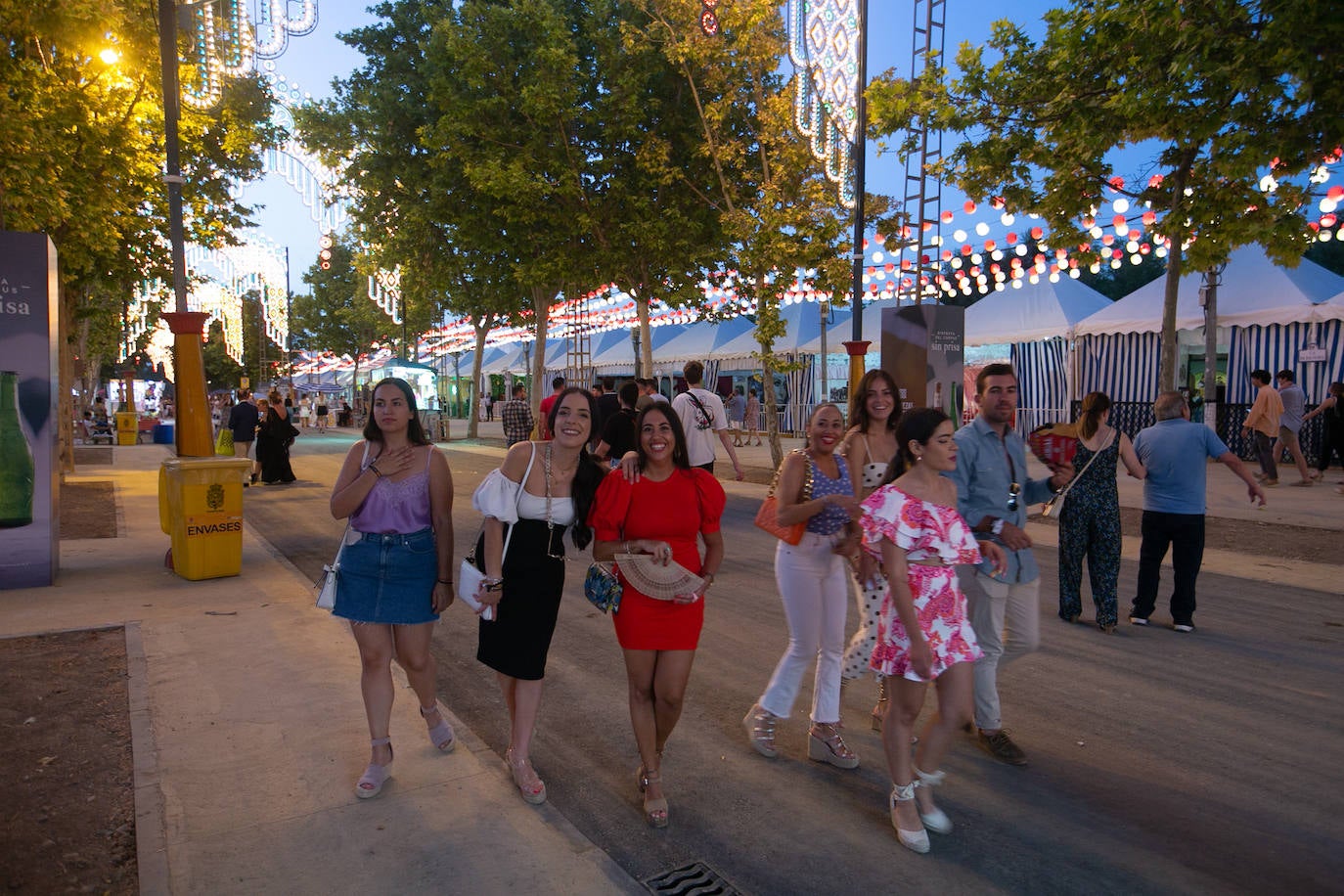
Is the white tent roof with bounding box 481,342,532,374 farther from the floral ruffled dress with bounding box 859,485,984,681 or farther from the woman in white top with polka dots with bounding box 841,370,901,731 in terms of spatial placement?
the floral ruffled dress with bounding box 859,485,984,681

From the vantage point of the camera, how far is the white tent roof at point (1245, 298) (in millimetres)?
17734

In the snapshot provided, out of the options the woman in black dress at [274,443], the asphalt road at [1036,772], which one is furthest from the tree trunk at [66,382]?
the asphalt road at [1036,772]

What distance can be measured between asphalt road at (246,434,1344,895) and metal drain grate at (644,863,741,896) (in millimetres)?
43

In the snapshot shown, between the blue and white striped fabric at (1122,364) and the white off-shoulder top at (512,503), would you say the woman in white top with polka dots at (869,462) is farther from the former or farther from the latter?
the blue and white striped fabric at (1122,364)

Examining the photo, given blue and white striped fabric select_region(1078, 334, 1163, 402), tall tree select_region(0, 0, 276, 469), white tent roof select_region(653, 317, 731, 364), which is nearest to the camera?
tall tree select_region(0, 0, 276, 469)

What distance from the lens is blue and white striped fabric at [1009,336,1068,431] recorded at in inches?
870

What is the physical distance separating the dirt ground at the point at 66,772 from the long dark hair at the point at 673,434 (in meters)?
2.39

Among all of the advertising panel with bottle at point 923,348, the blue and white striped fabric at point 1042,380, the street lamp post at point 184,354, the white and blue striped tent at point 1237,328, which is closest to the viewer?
the street lamp post at point 184,354

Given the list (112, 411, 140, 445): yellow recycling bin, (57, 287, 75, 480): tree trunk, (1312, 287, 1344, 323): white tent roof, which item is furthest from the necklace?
(112, 411, 140, 445): yellow recycling bin

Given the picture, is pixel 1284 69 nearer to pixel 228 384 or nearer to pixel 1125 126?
pixel 1125 126

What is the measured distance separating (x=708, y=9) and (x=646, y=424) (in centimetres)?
1533

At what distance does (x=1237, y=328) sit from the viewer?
18969mm

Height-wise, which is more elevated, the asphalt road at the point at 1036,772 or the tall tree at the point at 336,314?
the tall tree at the point at 336,314

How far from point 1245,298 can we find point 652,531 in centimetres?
1951
